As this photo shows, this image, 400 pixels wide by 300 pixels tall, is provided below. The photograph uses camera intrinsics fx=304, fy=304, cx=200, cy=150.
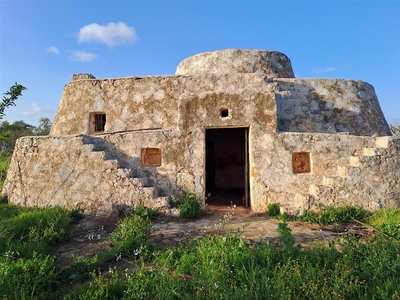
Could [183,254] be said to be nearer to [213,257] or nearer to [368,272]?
[213,257]

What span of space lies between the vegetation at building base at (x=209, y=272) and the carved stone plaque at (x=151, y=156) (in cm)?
268

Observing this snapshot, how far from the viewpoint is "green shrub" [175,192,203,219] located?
21.4 ft

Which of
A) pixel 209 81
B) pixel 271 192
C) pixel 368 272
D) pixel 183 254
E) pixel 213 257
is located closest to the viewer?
pixel 368 272

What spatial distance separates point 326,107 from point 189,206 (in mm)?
5180

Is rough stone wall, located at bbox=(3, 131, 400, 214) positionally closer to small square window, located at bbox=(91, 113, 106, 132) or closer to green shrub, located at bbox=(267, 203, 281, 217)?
green shrub, located at bbox=(267, 203, 281, 217)

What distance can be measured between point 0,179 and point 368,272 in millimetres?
10438

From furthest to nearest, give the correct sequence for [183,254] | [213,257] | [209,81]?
[209,81] < [183,254] < [213,257]

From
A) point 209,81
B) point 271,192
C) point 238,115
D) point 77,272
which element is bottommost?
point 77,272

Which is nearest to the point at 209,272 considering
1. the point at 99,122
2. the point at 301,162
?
the point at 301,162

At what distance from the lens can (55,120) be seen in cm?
966

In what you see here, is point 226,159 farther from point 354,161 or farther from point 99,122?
point 354,161

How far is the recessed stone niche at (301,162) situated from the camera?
23.3 feet

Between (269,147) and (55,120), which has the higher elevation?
(55,120)

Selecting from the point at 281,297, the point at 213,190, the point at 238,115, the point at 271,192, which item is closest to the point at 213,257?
the point at 281,297
